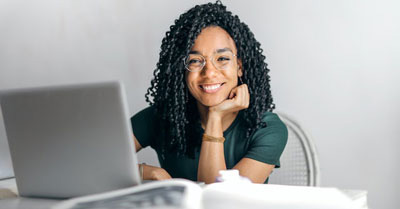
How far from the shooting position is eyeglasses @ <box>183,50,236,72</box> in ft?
5.97

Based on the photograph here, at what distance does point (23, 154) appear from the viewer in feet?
3.78

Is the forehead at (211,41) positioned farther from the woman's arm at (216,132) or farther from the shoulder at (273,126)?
the shoulder at (273,126)

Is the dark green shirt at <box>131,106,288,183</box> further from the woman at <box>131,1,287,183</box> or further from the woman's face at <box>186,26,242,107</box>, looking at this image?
the woman's face at <box>186,26,242,107</box>

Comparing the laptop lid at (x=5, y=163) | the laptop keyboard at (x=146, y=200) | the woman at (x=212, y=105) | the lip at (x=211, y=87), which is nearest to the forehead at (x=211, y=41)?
the woman at (x=212, y=105)

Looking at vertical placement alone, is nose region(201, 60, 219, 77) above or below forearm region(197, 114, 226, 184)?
above

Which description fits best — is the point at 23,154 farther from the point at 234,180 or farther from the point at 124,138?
the point at 234,180

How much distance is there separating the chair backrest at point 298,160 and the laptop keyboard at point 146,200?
116 cm

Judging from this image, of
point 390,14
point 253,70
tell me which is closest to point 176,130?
point 253,70

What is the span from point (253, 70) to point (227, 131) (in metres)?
0.24

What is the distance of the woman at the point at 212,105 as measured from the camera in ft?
5.87

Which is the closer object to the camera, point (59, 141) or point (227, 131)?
point (59, 141)

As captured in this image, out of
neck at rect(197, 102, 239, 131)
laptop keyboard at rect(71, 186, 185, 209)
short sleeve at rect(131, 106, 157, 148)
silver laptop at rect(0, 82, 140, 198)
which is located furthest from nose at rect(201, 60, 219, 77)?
laptop keyboard at rect(71, 186, 185, 209)

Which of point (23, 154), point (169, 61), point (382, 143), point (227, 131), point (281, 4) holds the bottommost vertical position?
point (382, 143)

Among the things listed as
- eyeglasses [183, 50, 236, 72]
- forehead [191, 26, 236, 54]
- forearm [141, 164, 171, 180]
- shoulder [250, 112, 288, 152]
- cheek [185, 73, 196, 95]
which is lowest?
forearm [141, 164, 171, 180]
